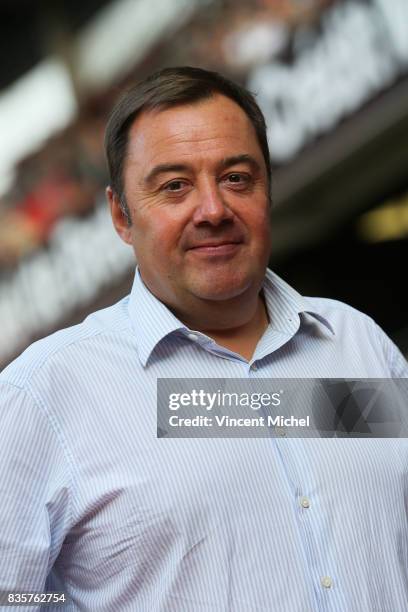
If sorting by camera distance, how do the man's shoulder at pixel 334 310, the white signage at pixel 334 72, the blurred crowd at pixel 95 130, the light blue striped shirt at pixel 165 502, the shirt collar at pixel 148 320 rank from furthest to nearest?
the blurred crowd at pixel 95 130 < the white signage at pixel 334 72 < the man's shoulder at pixel 334 310 < the shirt collar at pixel 148 320 < the light blue striped shirt at pixel 165 502

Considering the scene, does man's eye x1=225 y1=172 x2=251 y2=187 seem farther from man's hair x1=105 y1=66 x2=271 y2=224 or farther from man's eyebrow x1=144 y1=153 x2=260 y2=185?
man's hair x1=105 y1=66 x2=271 y2=224

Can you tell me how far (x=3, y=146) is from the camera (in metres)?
7.28

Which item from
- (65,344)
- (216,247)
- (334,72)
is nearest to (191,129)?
(216,247)

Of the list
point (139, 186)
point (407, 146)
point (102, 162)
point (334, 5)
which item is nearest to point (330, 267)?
point (407, 146)

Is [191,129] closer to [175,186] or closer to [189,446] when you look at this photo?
[175,186]

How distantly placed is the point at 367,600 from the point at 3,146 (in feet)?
20.8

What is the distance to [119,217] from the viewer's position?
178 cm

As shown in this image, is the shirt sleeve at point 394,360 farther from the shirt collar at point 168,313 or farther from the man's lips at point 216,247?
the man's lips at point 216,247

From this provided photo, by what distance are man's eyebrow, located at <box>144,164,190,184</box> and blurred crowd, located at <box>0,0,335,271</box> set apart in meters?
4.03

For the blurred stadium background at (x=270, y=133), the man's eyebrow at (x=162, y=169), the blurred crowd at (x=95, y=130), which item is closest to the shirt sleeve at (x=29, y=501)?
the man's eyebrow at (x=162, y=169)

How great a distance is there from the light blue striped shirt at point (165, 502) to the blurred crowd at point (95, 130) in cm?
428

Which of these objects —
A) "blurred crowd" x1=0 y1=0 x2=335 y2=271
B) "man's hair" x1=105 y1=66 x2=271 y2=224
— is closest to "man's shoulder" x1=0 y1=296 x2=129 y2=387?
"man's hair" x1=105 y1=66 x2=271 y2=224

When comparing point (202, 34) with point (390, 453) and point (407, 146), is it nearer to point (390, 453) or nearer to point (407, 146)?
point (407, 146)

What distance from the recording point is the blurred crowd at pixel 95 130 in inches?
218
